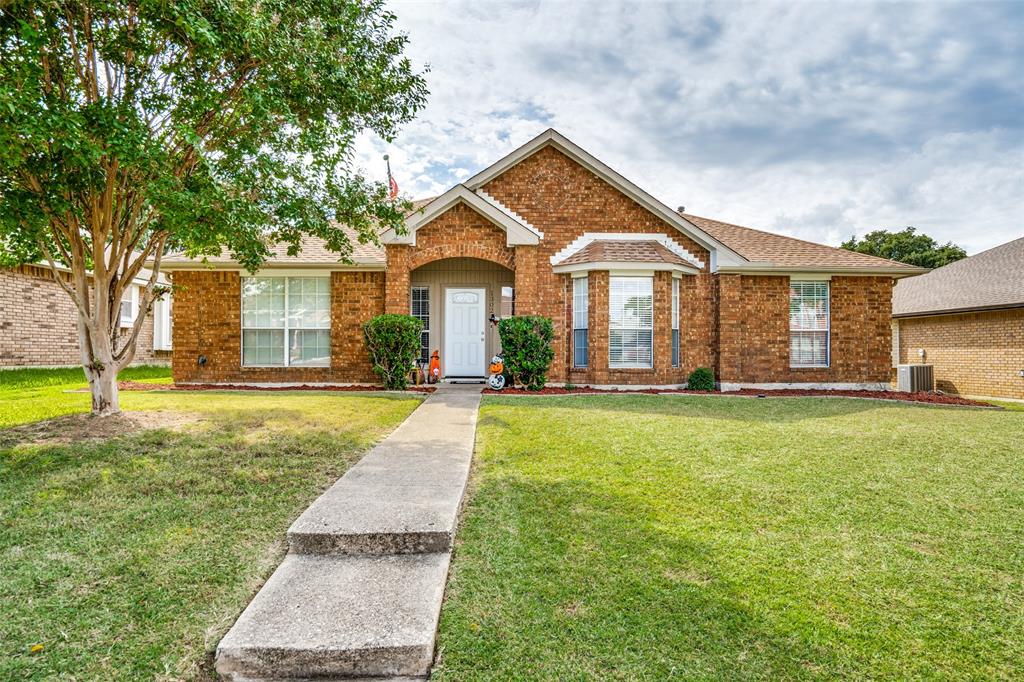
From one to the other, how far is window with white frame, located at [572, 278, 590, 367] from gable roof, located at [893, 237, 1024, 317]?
1136 cm

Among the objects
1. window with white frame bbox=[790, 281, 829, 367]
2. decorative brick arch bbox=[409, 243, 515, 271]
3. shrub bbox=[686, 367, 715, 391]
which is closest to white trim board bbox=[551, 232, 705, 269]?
decorative brick arch bbox=[409, 243, 515, 271]

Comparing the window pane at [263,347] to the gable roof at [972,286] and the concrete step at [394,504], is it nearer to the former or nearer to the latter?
the concrete step at [394,504]

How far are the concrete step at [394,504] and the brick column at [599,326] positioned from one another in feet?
20.2

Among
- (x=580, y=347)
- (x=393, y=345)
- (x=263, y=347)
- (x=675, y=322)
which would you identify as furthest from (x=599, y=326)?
(x=263, y=347)

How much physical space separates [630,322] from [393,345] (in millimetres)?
5556

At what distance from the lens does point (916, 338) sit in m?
17.1

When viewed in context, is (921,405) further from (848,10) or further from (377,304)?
(377,304)

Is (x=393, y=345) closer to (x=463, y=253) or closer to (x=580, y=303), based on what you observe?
(x=463, y=253)

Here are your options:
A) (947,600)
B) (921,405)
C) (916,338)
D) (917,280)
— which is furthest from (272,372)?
(917,280)

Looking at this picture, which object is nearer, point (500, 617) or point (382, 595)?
point (500, 617)

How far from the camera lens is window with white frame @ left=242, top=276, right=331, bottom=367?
492 inches

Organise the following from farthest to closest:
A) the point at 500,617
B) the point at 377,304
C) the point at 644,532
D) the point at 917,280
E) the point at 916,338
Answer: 1. the point at 917,280
2. the point at 916,338
3. the point at 377,304
4. the point at 644,532
5. the point at 500,617

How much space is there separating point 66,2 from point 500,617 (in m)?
7.90

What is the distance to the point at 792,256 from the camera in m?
13.3
